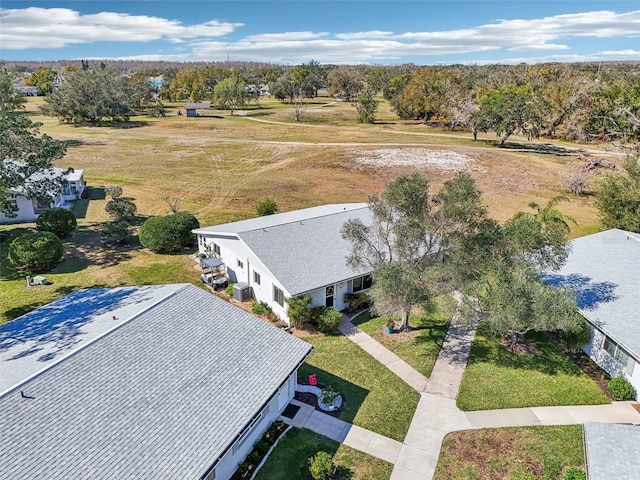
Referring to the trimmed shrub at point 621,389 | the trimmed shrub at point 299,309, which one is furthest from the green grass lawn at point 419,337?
the trimmed shrub at point 621,389

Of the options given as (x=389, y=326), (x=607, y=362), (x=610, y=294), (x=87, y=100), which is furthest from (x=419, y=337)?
(x=87, y=100)

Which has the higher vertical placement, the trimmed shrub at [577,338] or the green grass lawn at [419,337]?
the trimmed shrub at [577,338]

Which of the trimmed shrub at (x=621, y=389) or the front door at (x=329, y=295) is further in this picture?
the front door at (x=329, y=295)

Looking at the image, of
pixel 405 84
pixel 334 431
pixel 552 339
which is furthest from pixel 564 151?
pixel 334 431

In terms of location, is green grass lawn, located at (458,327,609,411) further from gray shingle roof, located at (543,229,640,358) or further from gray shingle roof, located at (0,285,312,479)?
gray shingle roof, located at (0,285,312,479)

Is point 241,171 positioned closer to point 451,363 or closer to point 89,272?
point 89,272

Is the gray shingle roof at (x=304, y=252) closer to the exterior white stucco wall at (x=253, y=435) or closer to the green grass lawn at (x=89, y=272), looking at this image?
the exterior white stucco wall at (x=253, y=435)

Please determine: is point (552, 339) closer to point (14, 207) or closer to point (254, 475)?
point (254, 475)
